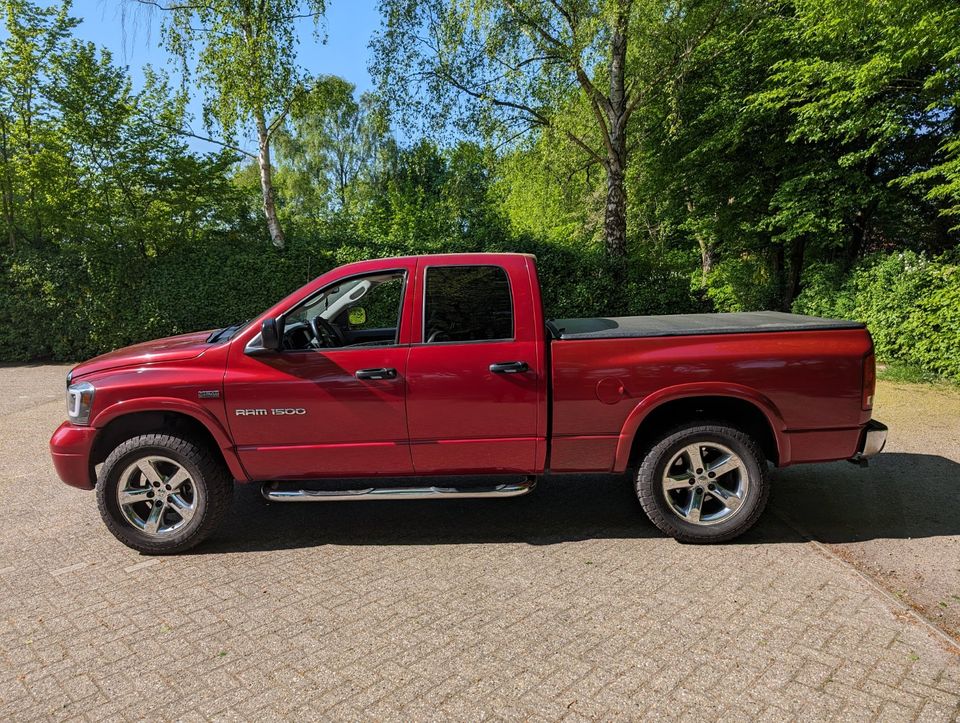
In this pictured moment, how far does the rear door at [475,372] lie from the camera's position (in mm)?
3922

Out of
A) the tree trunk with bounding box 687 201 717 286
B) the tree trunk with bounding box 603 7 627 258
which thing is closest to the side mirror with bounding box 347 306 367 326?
the tree trunk with bounding box 603 7 627 258

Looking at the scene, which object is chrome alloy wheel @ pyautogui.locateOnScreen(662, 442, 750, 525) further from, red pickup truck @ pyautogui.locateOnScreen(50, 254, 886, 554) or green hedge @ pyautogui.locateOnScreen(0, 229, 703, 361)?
green hedge @ pyautogui.locateOnScreen(0, 229, 703, 361)

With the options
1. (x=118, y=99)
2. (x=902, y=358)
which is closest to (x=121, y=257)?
(x=118, y=99)

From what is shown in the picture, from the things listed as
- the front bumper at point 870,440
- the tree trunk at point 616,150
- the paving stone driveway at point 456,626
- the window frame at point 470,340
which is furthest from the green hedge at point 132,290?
the front bumper at point 870,440

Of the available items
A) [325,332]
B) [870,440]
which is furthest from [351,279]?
[870,440]

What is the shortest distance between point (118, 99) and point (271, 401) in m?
12.6

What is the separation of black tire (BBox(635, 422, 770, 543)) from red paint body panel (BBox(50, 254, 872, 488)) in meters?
0.20

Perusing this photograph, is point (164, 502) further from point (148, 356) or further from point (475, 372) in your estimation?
point (475, 372)

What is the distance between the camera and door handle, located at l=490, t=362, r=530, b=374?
12.8ft

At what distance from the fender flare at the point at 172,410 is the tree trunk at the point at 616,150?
10.3 m

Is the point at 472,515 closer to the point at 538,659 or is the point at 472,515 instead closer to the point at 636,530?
the point at 636,530

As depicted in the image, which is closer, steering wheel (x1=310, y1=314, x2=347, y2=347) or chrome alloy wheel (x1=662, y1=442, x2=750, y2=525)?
chrome alloy wheel (x1=662, y1=442, x2=750, y2=525)

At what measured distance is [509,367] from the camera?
390 cm

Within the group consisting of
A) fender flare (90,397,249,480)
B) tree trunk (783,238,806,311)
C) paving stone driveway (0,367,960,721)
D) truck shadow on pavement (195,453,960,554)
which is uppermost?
tree trunk (783,238,806,311)
